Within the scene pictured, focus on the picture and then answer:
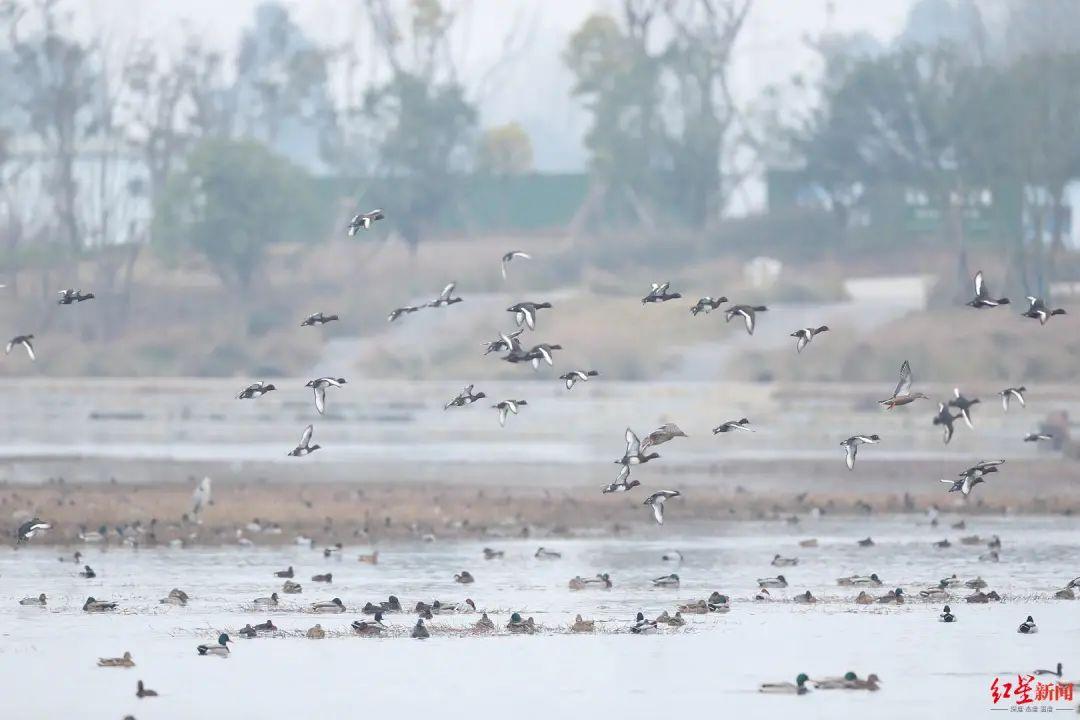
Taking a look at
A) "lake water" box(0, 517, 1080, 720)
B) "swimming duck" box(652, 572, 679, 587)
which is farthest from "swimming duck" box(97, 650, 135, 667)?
"swimming duck" box(652, 572, 679, 587)

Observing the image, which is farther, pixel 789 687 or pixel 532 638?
pixel 532 638

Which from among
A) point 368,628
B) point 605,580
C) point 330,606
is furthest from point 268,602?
point 605,580

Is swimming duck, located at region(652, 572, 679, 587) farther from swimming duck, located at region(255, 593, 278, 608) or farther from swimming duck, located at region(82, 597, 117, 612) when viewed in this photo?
swimming duck, located at region(82, 597, 117, 612)

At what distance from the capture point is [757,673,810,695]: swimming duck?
1011 inches

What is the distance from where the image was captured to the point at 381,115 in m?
100

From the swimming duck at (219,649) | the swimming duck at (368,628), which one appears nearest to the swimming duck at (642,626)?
the swimming duck at (368,628)

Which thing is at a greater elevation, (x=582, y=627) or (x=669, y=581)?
(x=669, y=581)

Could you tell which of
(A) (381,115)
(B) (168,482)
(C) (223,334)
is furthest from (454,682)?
(A) (381,115)

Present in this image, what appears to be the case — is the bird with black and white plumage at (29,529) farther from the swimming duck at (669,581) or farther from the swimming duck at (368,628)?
the swimming duck at (669,581)

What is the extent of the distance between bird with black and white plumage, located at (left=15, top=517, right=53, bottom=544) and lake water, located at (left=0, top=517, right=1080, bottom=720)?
1.37ft

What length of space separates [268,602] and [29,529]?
13.3 feet

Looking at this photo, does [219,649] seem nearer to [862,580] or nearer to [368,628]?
[368,628]

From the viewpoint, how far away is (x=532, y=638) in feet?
96.2

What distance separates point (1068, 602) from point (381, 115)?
232 feet
